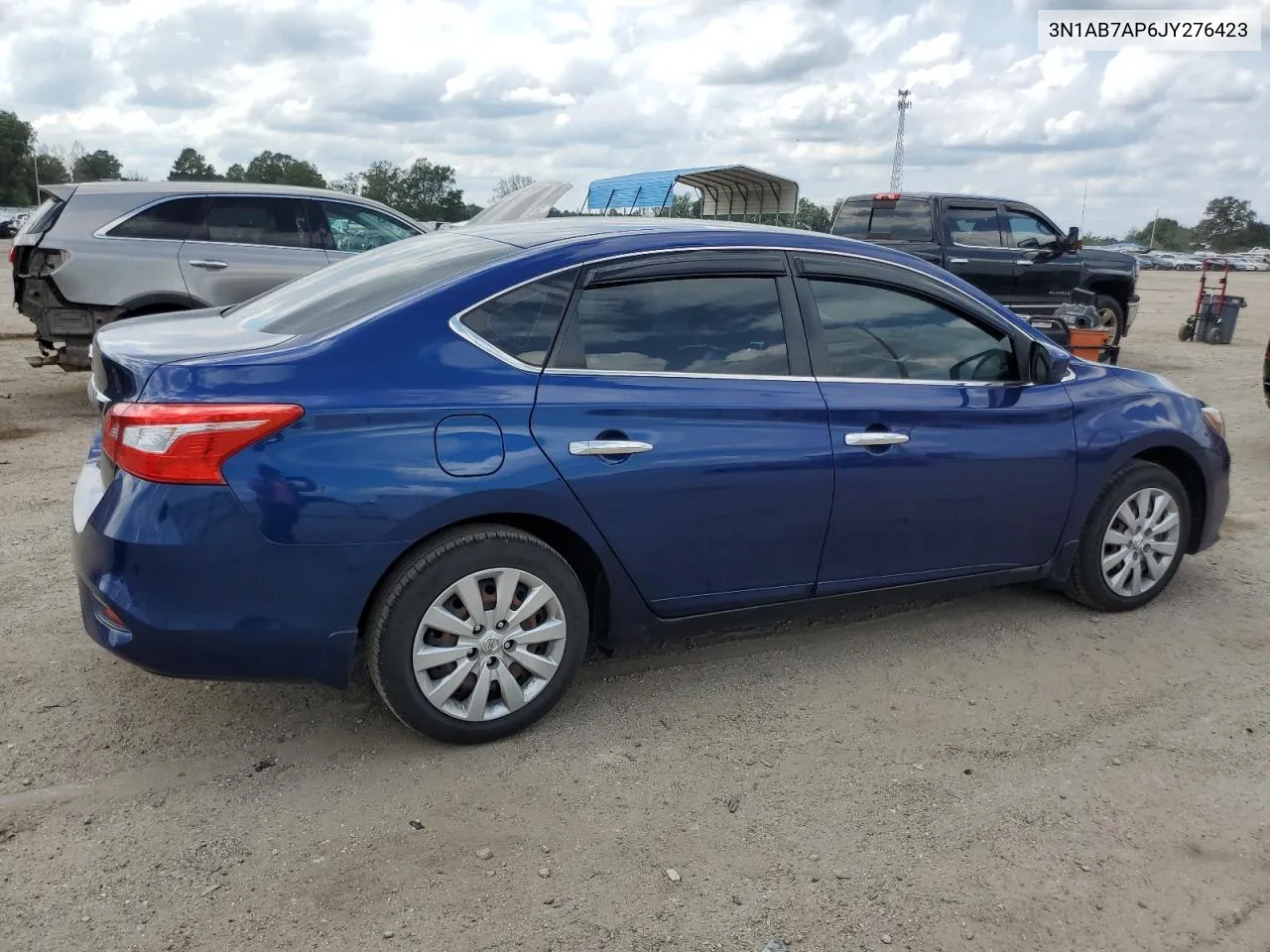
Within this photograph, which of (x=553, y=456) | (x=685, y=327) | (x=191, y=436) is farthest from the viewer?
(x=685, y=327)

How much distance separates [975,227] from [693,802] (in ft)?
35.9

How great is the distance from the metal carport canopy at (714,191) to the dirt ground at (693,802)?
22.4 meters

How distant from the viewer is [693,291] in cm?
369

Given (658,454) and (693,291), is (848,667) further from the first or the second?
(693,291)

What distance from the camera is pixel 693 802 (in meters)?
3.16

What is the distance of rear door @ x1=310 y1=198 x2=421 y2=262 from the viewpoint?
352 inches

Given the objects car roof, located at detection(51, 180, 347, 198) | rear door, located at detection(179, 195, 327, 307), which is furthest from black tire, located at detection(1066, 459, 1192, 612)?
car roof, located at detection(51, 180, 347, 198)

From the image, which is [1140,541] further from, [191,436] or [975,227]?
[975,227]

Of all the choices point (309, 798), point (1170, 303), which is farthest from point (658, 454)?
point (1170, 303)

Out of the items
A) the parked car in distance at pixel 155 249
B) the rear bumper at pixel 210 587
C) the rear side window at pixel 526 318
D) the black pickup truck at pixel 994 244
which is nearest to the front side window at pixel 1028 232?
the black pickup truck at pixel 994 244

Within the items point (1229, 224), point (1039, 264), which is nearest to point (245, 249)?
point (1039, 264)

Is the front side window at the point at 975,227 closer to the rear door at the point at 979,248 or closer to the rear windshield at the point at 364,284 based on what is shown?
the rear door at the point at 979,248

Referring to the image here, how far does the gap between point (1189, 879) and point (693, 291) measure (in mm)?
2336

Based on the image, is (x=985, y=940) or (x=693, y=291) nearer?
(x=985, y=940)
